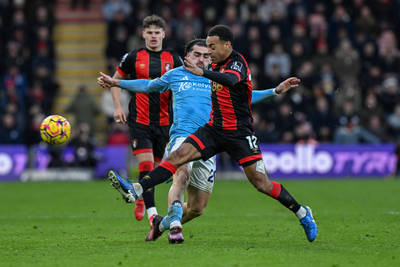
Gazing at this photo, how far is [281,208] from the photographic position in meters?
12.8

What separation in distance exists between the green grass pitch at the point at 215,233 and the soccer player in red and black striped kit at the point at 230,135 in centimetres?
59

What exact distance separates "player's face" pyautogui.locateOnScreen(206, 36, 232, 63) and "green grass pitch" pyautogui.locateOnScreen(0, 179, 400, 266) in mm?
1911

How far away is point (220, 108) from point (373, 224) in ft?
9.75

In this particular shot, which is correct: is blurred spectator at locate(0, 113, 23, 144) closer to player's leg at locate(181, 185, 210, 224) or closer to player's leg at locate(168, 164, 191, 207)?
player's leg at locate(181, 185, 210, 224)

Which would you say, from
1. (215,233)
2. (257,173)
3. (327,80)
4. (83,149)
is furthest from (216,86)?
(327,80)

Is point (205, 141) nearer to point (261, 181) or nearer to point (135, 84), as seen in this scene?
Result: point (261, 181)

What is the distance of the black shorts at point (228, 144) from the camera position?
313 inches

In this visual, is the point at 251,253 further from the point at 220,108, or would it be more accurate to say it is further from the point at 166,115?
the point at 166,115

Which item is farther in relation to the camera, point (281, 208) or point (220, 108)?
point (281, 208)

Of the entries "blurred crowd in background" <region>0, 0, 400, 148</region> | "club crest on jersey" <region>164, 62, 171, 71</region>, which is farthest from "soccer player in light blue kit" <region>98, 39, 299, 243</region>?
"blurred crowd in background" <region>0, 0, 400, 148</region>

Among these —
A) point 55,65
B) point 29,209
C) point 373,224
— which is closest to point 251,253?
point 373,224

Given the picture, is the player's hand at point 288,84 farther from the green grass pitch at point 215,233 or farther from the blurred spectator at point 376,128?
the blurred spectator at point 376,128

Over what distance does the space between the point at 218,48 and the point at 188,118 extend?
1.09 m

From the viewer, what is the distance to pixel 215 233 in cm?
909
